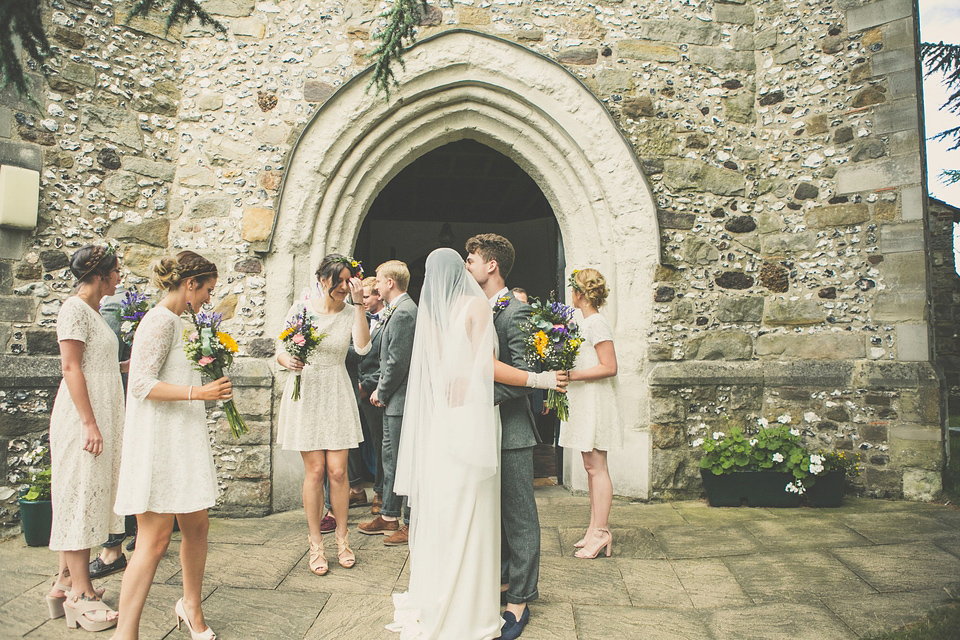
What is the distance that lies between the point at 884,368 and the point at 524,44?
388cm

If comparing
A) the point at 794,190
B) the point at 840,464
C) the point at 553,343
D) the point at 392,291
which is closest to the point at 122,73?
the point at 392,291

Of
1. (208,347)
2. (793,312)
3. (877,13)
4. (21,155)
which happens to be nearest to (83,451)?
(208,347)

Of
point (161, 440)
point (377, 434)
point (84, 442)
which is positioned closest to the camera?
point (161, 440)

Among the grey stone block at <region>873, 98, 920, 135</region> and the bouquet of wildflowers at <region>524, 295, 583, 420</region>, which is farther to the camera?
the grey stone block at <region>873, 98, 920, 135</region>

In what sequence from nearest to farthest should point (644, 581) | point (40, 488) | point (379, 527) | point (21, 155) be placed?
point (644, 581) < point (40, 488) < point (379, 527) < point (21, 155)

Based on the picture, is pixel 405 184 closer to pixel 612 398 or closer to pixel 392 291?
pixel 392 291

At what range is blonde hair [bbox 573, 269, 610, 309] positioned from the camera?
3.54 metres

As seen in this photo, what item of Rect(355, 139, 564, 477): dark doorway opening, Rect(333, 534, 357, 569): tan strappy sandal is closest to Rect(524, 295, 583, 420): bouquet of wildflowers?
Rect(333, 534, 357, 569): tan strappy sandal

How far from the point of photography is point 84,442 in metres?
2.79

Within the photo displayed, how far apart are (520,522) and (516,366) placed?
26.8 inches

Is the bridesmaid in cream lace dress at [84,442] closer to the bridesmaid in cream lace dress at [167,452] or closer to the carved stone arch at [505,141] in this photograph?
the bridesmaid in cream lace dress at [167,452]

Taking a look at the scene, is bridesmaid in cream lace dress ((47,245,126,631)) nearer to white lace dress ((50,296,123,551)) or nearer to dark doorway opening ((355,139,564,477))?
white lace dress ((50,296,123,551))

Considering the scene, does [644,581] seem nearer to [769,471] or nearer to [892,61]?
[769,471]

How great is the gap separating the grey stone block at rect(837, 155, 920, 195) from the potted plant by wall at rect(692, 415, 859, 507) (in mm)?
2051
